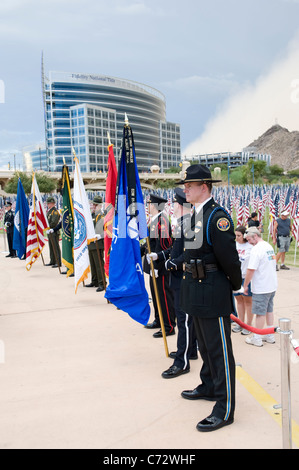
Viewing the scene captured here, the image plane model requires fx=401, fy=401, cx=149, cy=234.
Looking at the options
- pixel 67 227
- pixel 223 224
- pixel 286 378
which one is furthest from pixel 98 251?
pixel 286 378

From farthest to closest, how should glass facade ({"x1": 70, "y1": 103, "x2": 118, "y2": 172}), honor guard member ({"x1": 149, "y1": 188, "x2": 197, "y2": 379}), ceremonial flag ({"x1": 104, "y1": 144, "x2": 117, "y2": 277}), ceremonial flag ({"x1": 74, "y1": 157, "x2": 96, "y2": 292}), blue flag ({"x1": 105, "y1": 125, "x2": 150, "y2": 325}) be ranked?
glass facade ({"x1": 70, "y1": 103, "x2": 118, "y2": 172}) → ceremonial flag ({"x1": 74, "y1": 157, "x2": 96, "y2": 292}) → ceremonial flag ({"x1": 104, "y1": 144, "x2": 117, "y2": 277}) → blue flag ({"x1": 105, "y1": 125, "x2": 150, "y2": 325}) → honor guard member ({"x1": 149, "y1": 188, "x2": 197, "y2": 379})

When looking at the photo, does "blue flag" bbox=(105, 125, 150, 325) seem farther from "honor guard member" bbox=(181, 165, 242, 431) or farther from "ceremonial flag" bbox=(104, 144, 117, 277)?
"ceremonial flag" bbox=(104, 144, 117, 277)

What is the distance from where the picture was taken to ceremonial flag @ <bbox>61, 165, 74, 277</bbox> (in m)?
9.09

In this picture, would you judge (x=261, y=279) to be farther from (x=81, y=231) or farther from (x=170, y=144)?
(x=170, y=144)

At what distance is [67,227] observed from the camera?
363 inches

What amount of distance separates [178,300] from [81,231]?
387 centimetres

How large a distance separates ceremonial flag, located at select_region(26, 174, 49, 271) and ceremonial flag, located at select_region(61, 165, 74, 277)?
77.5 inches

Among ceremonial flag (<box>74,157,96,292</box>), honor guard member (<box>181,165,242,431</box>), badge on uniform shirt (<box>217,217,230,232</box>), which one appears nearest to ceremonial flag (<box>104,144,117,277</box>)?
ceremonial flag (<box>74,157,96,292</box>)

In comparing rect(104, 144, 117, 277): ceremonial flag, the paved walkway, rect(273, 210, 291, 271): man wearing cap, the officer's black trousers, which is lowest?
the paved walkway

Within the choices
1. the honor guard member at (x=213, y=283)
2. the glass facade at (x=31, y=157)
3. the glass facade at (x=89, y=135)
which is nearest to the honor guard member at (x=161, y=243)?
the honor guard member at (x=213, y=283)

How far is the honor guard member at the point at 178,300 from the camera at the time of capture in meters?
4.21

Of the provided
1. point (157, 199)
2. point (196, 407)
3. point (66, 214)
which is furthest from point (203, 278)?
point (66, 214)

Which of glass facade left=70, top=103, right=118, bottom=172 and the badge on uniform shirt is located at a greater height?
glass facade left=70, top=103, right=118, bottom=172
